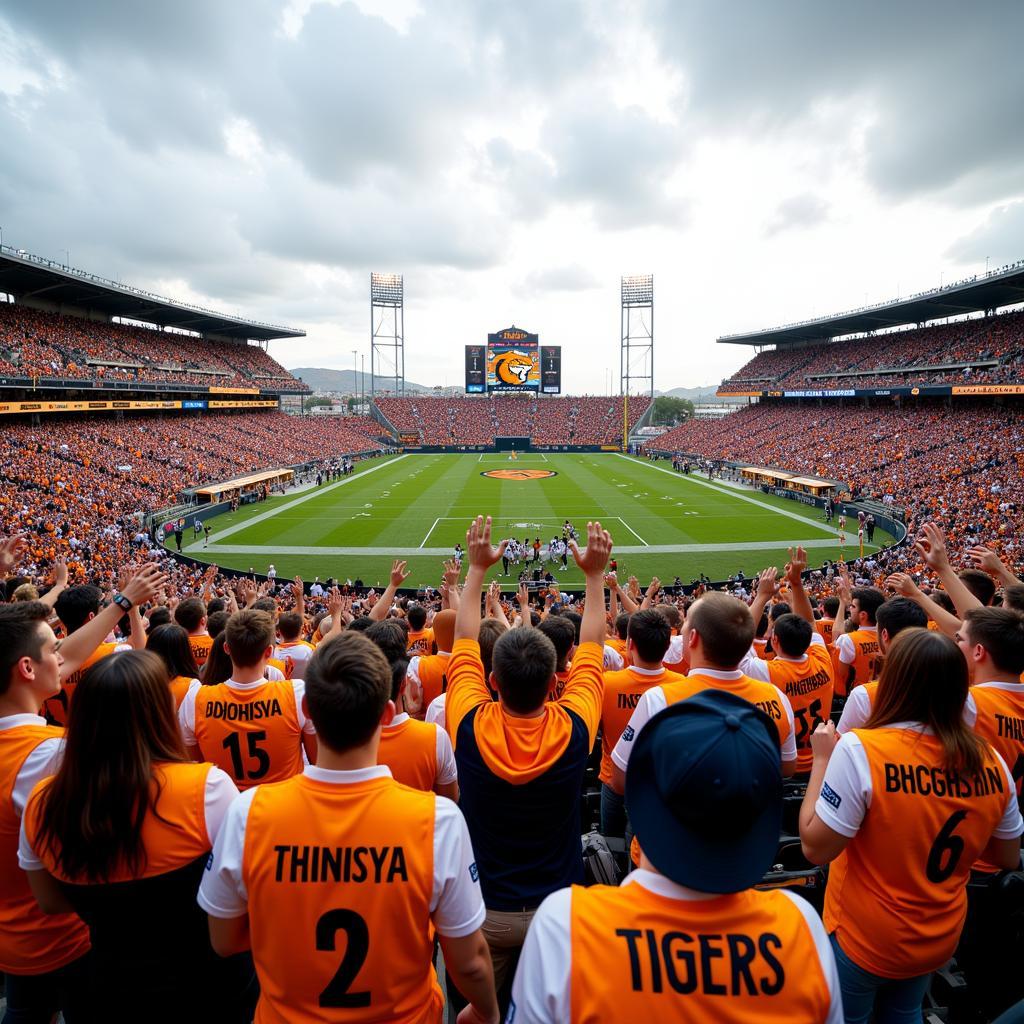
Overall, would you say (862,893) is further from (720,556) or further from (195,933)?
(720,556)

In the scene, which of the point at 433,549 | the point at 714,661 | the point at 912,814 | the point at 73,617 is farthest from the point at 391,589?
the point at 433,549

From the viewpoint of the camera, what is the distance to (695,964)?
4.96ft

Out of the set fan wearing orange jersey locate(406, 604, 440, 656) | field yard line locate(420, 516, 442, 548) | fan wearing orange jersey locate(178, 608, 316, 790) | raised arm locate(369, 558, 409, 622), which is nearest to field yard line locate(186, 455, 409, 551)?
field yard line locate(420, 516, 442, 548)

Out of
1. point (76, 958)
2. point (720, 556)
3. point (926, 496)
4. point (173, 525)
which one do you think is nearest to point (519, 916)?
point (76, 958)

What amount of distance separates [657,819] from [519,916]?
1.51 m

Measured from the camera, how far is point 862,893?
106 inches

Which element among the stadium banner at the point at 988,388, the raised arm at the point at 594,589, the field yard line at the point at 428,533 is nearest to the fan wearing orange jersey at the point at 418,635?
the raised arm at the point at 594,589

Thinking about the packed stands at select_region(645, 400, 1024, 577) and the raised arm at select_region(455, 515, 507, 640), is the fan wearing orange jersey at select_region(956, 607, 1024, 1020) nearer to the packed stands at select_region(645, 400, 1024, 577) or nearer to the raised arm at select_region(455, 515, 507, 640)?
the raised arm at select_region(455, 515, 507, 640)

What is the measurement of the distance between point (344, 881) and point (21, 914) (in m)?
1.86

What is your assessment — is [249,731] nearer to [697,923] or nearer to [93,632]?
[93,632]

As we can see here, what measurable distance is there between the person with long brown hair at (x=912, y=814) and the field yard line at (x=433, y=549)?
25.4 m

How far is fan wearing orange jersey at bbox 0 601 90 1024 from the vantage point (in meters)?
2.61

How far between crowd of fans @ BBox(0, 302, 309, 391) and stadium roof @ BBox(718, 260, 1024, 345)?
5738cm

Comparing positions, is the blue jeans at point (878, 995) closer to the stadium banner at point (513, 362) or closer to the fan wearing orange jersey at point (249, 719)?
the fan wearing orange jersey at point (249, 719)
